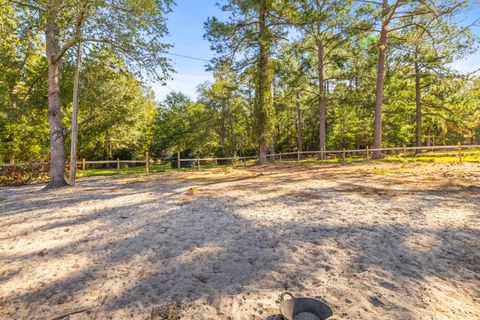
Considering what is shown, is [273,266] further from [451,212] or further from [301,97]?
[301,97]

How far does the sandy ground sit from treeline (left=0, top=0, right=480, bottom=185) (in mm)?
6711

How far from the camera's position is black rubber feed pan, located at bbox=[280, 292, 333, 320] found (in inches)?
78.2

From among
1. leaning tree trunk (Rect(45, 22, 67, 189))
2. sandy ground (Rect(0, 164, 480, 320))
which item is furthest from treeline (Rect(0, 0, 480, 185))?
sandy ground (Rect(0, 164, 480, 320))

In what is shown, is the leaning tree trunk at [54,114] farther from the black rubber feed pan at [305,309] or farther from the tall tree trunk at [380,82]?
the tall tree trunk at [380,82]

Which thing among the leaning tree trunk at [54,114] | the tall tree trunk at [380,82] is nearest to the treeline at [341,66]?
the tall tree trunk at [380,82]

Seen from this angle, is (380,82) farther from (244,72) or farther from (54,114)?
(54,114)

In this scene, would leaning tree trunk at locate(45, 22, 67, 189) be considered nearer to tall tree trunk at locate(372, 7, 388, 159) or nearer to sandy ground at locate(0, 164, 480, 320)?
sandy ground at locate(0, 164, 480, 320)

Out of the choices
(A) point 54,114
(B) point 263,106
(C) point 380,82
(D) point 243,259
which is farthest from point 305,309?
(C) point 380,82

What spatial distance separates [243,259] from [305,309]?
1.19 metres

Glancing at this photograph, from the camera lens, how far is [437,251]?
3.25m

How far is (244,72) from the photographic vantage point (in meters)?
18.9

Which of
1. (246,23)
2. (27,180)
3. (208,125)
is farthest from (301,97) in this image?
(27,180)

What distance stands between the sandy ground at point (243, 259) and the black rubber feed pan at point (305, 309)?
0.21 m

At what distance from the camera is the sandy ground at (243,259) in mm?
2297
